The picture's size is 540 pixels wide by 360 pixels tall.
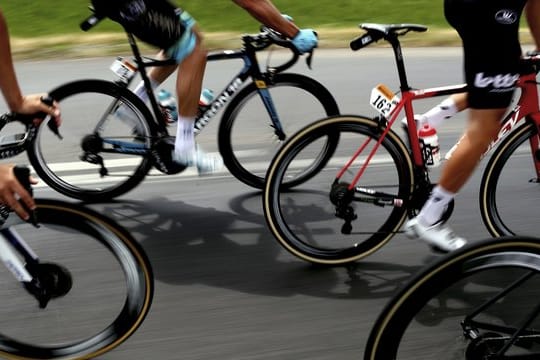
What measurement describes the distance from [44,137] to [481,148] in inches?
103

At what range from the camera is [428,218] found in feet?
11.1

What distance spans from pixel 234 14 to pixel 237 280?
543cm

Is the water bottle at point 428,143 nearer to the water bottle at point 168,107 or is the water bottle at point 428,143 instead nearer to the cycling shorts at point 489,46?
the cycling shorts at point 489,46

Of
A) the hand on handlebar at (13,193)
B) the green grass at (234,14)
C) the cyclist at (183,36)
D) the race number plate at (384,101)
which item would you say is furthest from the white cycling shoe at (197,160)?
the green grass at (234,14)

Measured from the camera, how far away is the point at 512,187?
4.15 m

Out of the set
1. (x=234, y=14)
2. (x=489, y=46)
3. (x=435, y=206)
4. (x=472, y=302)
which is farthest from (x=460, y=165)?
(x=234, y=14)

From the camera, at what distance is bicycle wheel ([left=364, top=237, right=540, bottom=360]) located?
78.4 inches

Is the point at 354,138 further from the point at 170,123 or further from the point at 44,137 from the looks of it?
the point at 44,137

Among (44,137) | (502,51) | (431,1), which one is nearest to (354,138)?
(502,51)

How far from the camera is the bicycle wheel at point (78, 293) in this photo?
2531mm

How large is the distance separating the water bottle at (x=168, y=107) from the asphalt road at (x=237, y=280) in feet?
1.71

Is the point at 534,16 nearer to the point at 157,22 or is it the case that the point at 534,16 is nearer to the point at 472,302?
the point at 472,302

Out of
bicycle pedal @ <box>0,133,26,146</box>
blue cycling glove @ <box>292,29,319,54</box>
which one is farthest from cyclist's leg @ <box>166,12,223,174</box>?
bicycle pedal @ <box>0,133,26,146</box>

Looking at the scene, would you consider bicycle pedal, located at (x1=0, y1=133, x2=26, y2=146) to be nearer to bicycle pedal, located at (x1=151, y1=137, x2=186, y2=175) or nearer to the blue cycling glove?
bicycle pedal, located at (x1=151, y1=137, x2=186, y2=175)
